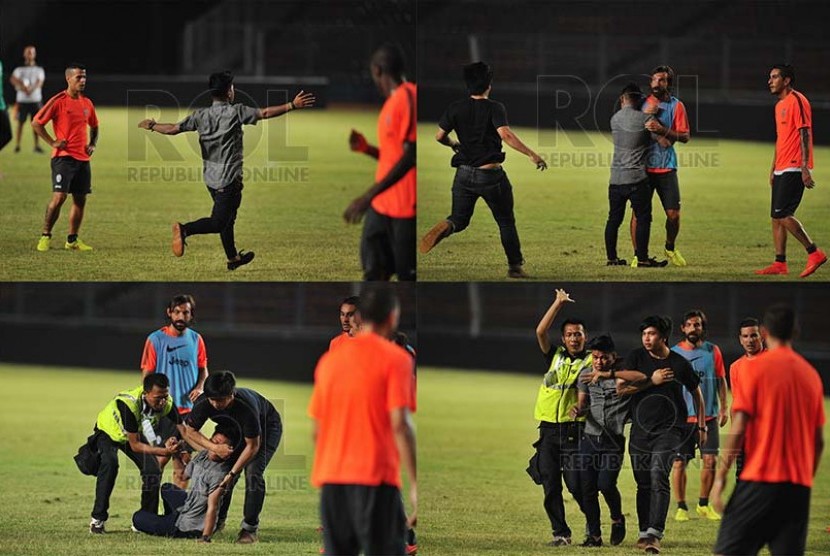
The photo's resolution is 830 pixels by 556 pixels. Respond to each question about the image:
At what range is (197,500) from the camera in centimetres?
1034

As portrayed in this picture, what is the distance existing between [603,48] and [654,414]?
15.0 meters

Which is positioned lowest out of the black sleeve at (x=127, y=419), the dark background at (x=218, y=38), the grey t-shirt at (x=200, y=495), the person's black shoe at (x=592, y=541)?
the person's black shoe at (x=592, y=541)

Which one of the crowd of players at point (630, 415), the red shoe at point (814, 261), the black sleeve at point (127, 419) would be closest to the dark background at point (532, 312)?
the red shoe at point (814, 261)

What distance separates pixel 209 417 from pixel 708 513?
326 centimetres

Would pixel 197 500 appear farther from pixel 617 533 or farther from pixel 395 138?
pixel 395 138

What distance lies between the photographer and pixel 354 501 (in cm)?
755

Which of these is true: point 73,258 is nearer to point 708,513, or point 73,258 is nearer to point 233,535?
point 233,535

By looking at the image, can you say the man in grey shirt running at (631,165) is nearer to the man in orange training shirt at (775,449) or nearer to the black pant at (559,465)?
the black pant at (559,465)

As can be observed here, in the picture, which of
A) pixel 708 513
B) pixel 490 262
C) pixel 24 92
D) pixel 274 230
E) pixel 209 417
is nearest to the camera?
pixel 209 417

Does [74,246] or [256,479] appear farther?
[74,246]

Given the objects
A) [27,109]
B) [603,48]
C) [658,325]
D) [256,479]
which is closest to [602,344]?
[658,325]

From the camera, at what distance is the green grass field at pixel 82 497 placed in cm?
1013

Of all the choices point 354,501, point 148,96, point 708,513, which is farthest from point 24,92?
point 354,501

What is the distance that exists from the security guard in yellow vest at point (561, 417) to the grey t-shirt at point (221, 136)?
2120mm
